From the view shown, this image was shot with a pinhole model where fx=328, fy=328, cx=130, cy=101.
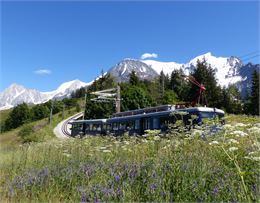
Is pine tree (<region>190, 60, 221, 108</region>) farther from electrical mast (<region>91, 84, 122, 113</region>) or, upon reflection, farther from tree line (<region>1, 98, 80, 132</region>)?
tree line (<region>1, 98, 80, 132</region>)

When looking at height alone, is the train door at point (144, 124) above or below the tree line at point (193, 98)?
below

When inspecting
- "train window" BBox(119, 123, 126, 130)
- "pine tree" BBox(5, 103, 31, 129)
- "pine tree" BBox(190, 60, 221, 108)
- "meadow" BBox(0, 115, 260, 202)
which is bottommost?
"meadow" BBox(0, 115, 260, 202)

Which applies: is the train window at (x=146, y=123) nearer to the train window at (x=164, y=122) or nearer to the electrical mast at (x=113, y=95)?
the train window at (x=164, y=122)

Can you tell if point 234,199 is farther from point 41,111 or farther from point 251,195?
point 41,111

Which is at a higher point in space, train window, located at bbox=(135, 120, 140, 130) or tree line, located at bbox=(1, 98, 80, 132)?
tree line, located at bbox=(1, 98, 80, 132)

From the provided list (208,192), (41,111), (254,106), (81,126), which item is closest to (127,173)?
(208,192)

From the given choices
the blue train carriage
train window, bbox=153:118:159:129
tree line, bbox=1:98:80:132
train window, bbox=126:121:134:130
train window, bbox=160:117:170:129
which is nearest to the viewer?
train window, bbox=160:117:170:129

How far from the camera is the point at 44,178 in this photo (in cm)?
535

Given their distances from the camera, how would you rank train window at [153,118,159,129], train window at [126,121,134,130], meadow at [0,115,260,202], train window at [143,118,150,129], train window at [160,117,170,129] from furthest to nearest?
train window at [126,121,134,130]
train window at [143,118,150,129]
train window at [153,118,159,129]
train window at [160,117,170,129]
meadow at [0,115,260,202]

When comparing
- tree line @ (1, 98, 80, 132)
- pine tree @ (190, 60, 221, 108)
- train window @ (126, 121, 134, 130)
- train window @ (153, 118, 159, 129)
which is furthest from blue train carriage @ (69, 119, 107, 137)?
tree line @ (1, 98, 80, 132)

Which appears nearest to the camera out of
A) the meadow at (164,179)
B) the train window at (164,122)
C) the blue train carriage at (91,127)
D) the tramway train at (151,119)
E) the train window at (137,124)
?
the meadow at (164,179)

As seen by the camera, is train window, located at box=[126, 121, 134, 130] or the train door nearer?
the train door

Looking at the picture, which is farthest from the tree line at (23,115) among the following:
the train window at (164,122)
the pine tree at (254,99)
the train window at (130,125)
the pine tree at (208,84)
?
the train window at (164,122)

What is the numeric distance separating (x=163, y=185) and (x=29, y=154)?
5033mm
